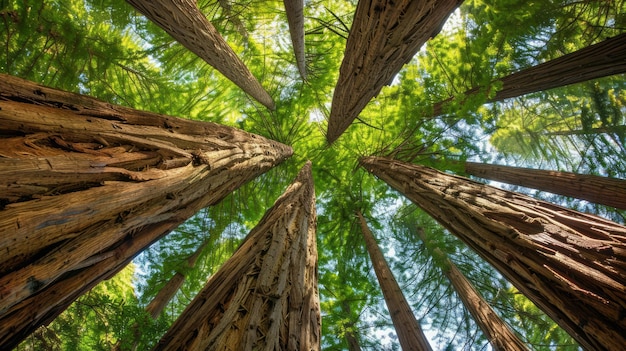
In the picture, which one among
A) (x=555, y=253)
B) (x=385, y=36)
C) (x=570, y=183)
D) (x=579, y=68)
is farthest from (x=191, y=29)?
(x=570, y=183)

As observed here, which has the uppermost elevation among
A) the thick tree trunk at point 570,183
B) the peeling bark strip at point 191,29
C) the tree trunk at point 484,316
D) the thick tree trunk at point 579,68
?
the thick tree trunk at point 579,68

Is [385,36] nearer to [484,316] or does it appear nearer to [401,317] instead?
[401,317]

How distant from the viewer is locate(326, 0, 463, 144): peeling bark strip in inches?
88.6

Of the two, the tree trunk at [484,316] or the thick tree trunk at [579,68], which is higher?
the thick tree trunk at [579,68]

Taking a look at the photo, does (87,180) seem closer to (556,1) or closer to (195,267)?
(195,267)

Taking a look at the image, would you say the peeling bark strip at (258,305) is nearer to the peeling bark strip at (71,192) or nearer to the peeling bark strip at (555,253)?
the peeling bark strip at (71,192)

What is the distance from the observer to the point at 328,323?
482 centimetres

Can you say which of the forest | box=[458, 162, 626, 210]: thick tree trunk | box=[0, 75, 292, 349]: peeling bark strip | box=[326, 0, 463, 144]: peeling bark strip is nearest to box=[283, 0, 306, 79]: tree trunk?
the forest

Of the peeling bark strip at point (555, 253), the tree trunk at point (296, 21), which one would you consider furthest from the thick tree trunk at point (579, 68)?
the tree trunk at point (296, 21)

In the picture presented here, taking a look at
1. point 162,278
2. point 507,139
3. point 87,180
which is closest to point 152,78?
point 162,278

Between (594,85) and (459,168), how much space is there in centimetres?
384

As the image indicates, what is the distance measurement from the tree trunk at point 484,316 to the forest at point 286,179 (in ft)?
0.14

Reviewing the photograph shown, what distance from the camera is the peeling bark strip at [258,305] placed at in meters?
A: 1.53

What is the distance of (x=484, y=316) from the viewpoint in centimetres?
517
